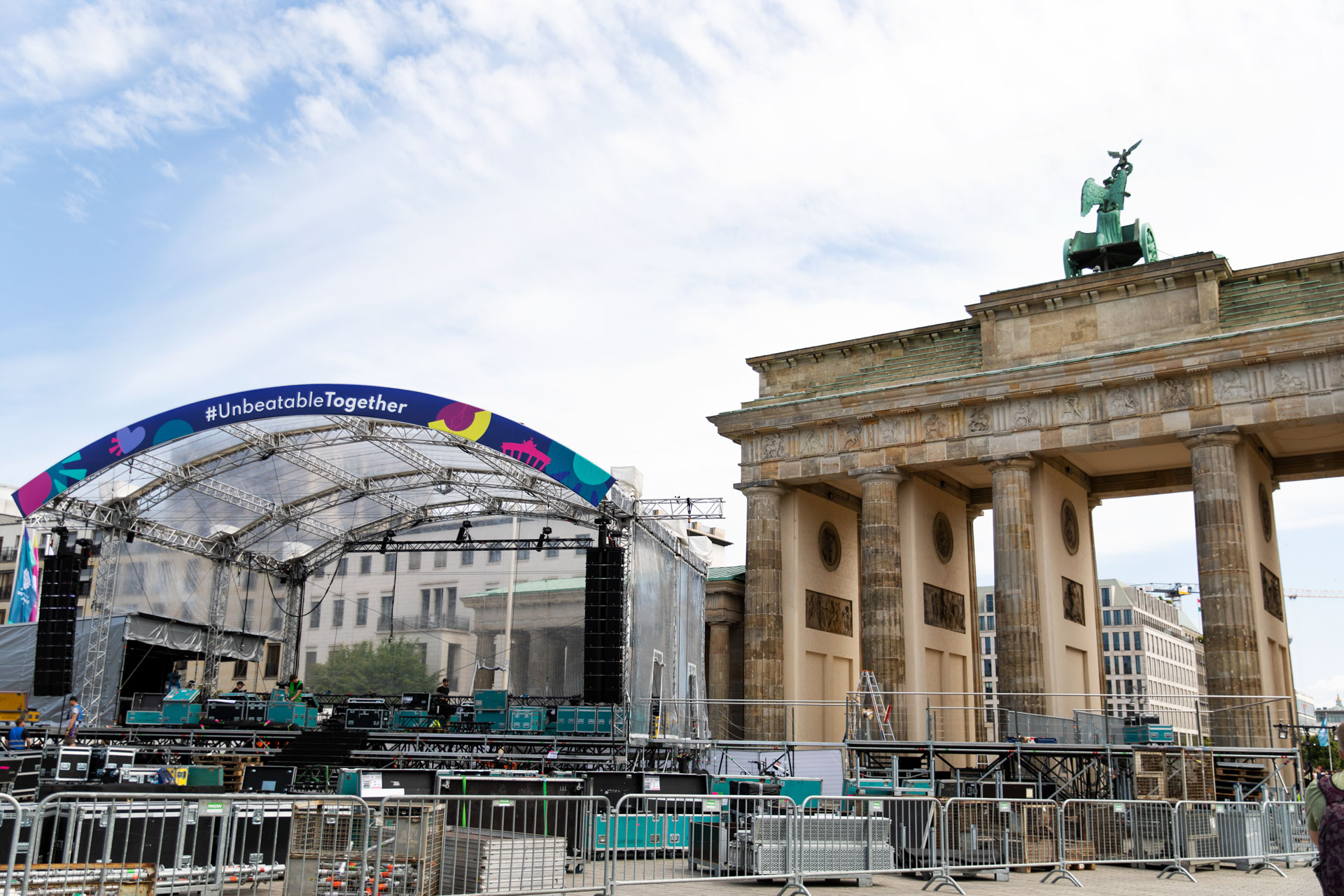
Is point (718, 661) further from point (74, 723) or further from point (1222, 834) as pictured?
point (1222, 834)

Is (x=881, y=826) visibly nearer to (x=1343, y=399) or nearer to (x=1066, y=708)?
(x=1066, y=708)

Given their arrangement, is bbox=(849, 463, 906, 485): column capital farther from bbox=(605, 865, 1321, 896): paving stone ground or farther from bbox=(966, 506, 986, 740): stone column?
bbox=(605, 865, 1321, 896): paving stone ground

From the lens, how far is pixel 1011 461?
29.4 metres

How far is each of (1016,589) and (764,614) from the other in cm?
692

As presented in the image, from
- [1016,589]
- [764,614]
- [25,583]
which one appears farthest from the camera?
[764,614]

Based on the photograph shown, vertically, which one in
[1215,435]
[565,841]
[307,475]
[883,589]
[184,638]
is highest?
[1215,435]

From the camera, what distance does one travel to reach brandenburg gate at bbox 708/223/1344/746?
26.3 meters

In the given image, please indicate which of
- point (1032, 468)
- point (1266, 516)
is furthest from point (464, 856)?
point (1266, 516)

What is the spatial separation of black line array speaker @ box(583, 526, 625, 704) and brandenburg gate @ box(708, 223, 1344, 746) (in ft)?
26.6

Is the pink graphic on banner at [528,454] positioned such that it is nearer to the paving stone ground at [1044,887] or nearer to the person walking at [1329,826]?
the paving stone ground at [1044,887]

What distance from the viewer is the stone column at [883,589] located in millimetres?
29688

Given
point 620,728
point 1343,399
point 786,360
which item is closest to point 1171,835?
point 620,728

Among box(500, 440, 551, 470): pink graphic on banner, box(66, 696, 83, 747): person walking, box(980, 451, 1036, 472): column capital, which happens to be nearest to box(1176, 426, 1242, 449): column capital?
box(980, 451, 1036, 472): column capital

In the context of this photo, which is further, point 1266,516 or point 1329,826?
point 1266,516
